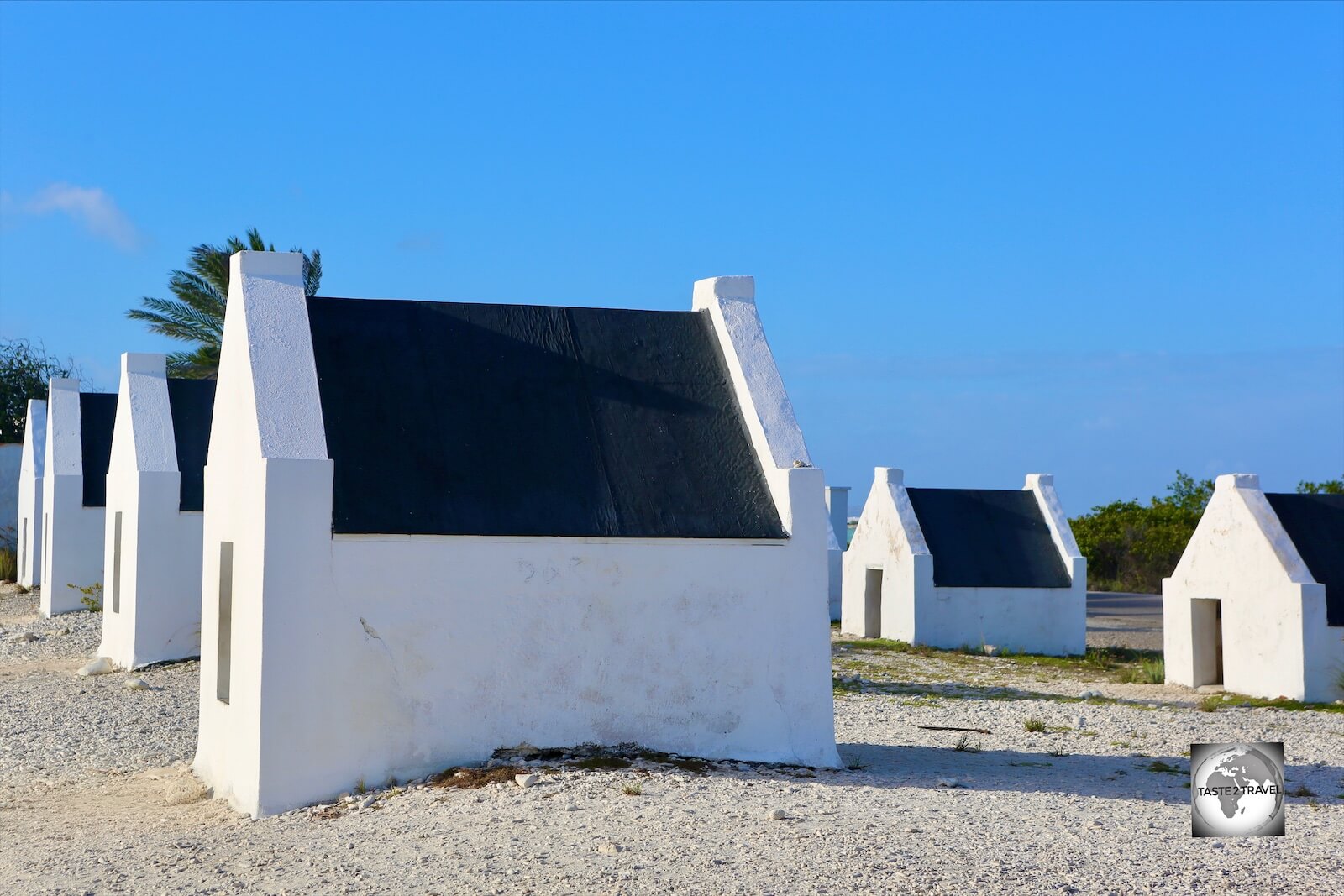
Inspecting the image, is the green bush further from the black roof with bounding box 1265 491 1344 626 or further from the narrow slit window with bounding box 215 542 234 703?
the narrow slit window with bounding box 215 542 234 703

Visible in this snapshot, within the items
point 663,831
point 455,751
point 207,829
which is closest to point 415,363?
point 455,751

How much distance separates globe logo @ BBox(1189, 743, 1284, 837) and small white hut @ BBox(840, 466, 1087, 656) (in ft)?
51.4

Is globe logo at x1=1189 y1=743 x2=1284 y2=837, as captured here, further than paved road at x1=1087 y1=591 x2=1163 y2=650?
No

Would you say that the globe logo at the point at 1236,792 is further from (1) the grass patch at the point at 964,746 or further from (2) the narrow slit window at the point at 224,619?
(2) the narrow slit window at the point at 224,619

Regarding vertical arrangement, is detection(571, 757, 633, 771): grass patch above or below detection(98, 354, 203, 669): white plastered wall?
A: below

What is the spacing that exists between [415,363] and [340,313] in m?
0.76

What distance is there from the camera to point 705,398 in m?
10.6

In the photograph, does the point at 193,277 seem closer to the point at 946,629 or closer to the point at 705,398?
the point at 946,629

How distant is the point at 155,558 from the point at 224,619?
26.6ft

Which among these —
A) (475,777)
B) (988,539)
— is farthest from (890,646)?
(475,777)

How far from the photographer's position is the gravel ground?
657 cm

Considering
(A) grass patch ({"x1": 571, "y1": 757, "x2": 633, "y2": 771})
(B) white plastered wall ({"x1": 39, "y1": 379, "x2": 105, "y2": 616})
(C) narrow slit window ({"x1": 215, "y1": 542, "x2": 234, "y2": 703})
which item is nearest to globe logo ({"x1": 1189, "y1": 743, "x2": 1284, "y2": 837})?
(A) grass patch ({"x1": 571, "y1": 757, "x2": 633, "y2": 771})

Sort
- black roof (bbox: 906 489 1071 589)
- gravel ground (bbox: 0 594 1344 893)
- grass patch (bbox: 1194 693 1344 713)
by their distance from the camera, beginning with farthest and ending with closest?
black roof (bbox: 906 489 1071 589) → grass patch (bbox: 1194 693 1344 713) → gravel ground (bbox: 0 594 1344 893)

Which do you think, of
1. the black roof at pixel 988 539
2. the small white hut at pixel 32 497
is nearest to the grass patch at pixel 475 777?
the black roof at pixel 988 539
